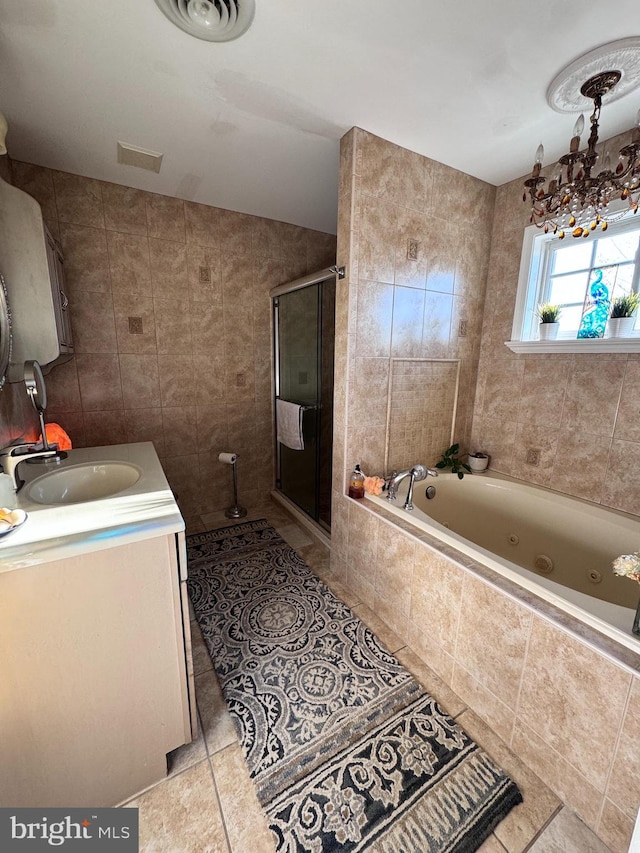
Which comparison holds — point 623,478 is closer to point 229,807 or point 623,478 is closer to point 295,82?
point 229,807

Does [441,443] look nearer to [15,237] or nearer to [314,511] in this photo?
[314,511]

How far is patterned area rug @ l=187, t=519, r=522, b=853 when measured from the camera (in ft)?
3.18

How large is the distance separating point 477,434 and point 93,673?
2335 millimetres

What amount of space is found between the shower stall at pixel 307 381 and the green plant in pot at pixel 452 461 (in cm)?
84

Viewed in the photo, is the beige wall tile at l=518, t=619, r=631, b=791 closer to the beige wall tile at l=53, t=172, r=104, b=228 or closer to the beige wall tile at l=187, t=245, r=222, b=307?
the beige wall tile at l=187, t=245, r=222, b=307

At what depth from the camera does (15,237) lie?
1.29m

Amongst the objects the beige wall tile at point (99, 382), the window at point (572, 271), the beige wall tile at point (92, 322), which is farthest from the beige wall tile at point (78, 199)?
the window at point (572, 271)

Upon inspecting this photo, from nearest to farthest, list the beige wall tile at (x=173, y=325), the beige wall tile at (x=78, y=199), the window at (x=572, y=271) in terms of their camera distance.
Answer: the window at (x=572, y=271), the beige wall tile at (x=78, y=199), the beige wall tile at (x=173, y=325)

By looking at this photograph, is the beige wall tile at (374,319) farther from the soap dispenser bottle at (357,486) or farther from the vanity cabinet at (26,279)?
the vanity cabinet at (26,279)

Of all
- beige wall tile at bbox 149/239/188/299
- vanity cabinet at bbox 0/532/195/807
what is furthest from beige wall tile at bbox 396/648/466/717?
beige wall tile at bbox 149/239/188/299

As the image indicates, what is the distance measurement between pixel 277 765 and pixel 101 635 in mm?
736

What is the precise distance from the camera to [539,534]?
1922 mm

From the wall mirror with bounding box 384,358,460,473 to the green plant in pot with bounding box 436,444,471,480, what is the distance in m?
0.04

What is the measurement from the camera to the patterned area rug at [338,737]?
38.2 inches
